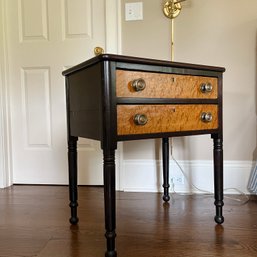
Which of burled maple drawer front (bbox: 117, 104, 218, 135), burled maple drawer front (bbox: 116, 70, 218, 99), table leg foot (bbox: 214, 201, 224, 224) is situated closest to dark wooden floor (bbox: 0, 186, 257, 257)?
table leg foot (bbox: 214, 201, 224, 224)

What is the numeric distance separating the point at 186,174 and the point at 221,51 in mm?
822

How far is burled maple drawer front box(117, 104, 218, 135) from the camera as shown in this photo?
0.94 m

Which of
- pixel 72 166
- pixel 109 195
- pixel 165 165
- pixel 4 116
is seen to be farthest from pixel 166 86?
pixel 4 116

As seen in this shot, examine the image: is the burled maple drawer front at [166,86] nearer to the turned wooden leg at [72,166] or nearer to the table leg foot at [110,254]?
the turned wooden leg at [72,166]

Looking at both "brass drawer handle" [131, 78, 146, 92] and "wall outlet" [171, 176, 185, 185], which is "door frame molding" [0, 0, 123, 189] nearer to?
"wall outlet" [171, 176, 185, 185]

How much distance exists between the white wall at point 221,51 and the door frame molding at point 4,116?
2.89 ft

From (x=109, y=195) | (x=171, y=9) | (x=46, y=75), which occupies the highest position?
(x=171, y=9)

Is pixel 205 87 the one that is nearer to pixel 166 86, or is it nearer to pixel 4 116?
pixel 166 86

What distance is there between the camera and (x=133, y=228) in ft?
3.95

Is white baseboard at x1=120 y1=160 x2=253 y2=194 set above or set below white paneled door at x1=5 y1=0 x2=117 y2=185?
below

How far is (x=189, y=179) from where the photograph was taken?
5.73 ft

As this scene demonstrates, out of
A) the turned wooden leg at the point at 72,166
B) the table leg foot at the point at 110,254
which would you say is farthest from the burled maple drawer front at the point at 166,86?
the table leg foot at the point at 110,254

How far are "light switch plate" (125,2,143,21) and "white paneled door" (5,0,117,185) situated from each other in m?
0.18

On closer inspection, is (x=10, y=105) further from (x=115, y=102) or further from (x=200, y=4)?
(x=200, y=4)
